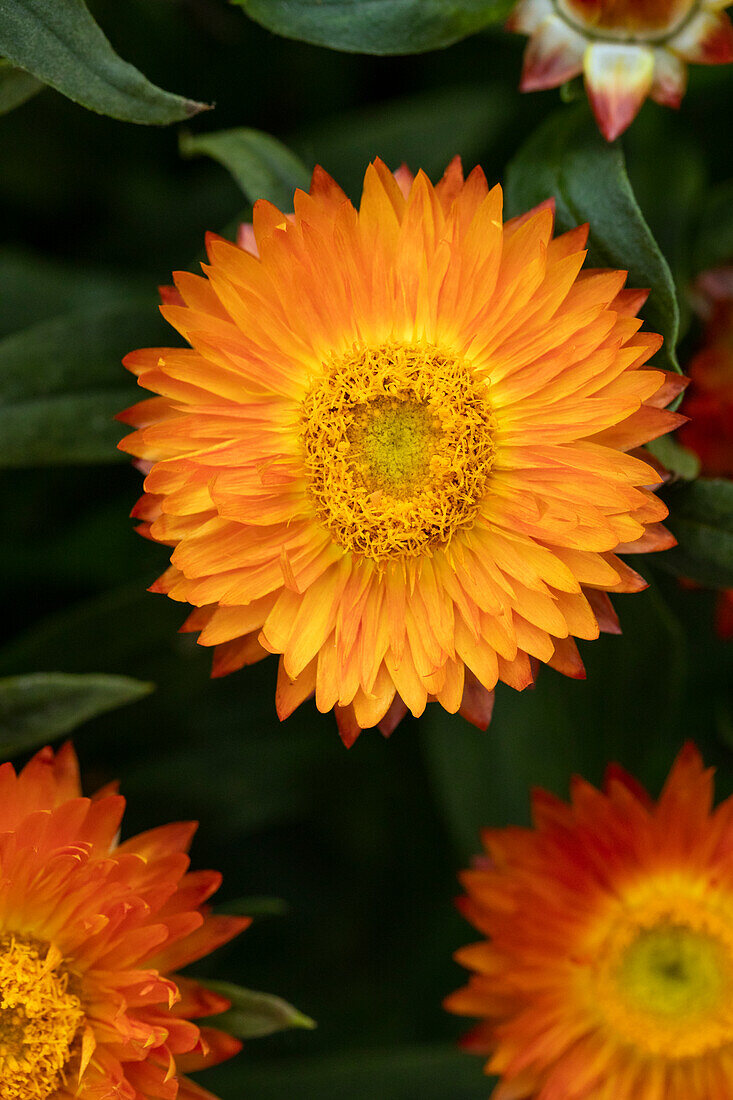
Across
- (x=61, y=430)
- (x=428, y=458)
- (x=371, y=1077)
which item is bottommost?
(x=371, y=1077)

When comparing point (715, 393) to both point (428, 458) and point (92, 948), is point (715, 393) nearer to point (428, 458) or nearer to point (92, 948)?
point (428, 458)

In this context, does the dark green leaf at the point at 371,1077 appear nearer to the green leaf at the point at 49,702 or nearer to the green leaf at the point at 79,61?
the green leaf at the point at 49,702

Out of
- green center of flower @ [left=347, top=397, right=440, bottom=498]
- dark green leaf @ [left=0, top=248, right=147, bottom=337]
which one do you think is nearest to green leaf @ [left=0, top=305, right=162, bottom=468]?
dark green leaf @ [left=0, top=248, right=147, bottom=337]

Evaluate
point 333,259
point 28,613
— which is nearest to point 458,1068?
point 28,613

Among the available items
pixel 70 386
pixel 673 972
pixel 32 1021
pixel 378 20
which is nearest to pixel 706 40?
pixel 378 20

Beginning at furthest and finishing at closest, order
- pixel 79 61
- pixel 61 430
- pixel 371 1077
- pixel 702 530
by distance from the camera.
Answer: pixel 371 1077
pixel 61 430
pixel 702 530
pixel 79 61

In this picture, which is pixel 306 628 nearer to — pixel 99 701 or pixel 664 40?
pixel 99 701

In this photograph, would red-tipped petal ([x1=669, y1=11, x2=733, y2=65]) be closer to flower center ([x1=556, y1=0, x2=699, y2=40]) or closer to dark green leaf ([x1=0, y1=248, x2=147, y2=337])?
flower center ([x1=556, y1=0, x2=699, y2=40])
